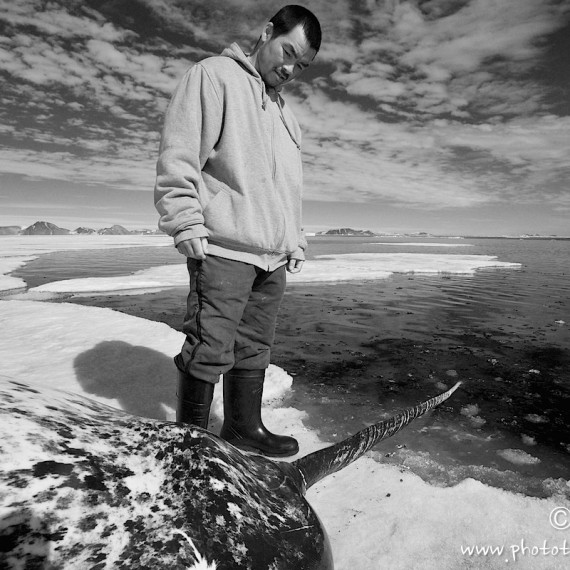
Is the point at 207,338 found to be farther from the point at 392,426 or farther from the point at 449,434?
the point at 449,434

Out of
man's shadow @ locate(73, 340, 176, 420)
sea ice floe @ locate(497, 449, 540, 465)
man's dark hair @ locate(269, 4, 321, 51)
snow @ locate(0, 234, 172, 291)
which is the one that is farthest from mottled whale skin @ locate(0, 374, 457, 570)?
snow @ locate(0, 234, 172, 291)

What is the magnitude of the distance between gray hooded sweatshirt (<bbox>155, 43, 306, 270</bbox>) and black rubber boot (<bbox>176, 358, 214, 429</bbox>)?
0.67 metres

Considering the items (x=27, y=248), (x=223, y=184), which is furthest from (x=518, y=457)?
(x=27, y=248)

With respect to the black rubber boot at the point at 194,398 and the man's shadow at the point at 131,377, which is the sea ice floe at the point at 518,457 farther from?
the man's shadow at the point at 131,377

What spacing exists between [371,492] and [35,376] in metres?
2.71

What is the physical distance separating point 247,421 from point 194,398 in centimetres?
48

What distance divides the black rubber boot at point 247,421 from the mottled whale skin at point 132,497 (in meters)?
0.87

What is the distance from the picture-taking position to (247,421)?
2.25 metres

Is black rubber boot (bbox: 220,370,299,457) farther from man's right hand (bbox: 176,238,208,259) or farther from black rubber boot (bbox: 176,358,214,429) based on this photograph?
man's right hand (bbox: 176,238,208,259)

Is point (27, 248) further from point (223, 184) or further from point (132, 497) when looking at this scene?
point (132, 497)

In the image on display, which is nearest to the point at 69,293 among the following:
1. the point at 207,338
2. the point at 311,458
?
the point at 207,338

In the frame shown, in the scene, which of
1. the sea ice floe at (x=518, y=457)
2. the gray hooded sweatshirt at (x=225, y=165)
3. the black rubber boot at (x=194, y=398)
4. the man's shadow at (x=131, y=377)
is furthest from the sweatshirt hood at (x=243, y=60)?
the sea ice floe at (x=518, y=457)

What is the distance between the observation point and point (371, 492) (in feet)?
6.18

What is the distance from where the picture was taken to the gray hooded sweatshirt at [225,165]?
178cm
